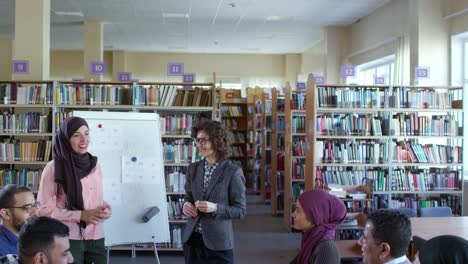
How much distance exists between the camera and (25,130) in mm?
6680

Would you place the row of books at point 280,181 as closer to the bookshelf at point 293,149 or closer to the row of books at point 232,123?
the bookshelf at point 293,149

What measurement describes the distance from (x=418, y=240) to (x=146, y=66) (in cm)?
1538

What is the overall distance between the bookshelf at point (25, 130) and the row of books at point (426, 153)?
4.88 m

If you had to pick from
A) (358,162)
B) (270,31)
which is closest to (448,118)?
(358,162)

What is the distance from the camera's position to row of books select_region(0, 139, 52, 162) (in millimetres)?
6648

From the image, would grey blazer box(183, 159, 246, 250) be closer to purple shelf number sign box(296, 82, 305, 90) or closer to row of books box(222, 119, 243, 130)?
purple shelf number sign box(296, 82, 305, 90)

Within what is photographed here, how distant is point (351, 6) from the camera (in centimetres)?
1048

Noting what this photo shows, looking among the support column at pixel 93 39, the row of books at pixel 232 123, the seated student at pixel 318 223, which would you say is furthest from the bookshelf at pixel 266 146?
the seated student at pixel 318 223

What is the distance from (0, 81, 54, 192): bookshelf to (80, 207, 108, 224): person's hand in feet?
12.8

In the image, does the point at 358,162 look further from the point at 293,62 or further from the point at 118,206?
the point at 293,62

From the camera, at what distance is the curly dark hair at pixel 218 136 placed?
3.24m

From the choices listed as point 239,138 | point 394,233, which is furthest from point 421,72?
point 239,138

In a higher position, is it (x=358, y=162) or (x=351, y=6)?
(x=351, y=6)

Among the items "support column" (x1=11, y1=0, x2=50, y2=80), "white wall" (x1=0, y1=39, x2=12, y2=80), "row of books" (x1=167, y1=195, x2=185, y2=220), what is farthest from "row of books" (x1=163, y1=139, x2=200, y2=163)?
"white wall" (x1=0, y1=39, x2=12, y2=80)
